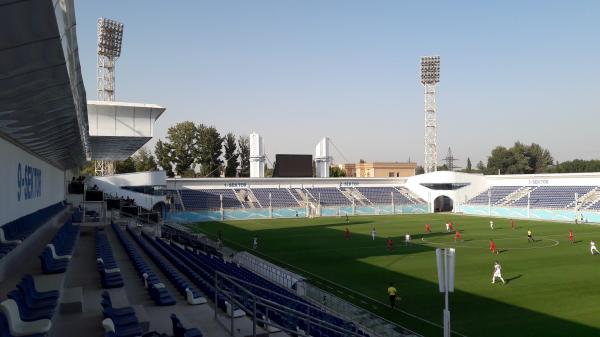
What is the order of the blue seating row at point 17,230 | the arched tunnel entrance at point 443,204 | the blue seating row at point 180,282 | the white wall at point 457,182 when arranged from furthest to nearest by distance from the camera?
1. the arched tunnel entrance at point 443,204
2. the white wall at point 457,182
3. the blue seating row at point 17,230
4. the blue seating row at point 180,282

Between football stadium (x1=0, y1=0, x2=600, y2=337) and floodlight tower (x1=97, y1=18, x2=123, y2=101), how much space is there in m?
0.18

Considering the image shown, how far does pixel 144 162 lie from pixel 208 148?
16.4m

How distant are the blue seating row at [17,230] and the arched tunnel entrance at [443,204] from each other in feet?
188

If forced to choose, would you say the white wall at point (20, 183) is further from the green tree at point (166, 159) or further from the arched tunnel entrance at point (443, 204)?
the green tree at point (166, 159)

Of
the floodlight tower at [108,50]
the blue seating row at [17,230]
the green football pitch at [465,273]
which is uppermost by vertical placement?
the floodlight tower at [108,50]

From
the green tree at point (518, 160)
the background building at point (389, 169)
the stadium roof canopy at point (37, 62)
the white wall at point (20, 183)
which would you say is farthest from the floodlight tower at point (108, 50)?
the green tree at point (518, 160)

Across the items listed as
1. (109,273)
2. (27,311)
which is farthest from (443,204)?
(27,311)

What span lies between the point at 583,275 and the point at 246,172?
83.4 meters

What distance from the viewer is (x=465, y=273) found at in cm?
2377

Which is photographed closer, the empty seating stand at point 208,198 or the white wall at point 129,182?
the white wall at point 129,182

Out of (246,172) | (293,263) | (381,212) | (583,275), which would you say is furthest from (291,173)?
(583,275)

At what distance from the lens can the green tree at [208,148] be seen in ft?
300

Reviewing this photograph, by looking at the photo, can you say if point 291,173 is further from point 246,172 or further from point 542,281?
point 542,281

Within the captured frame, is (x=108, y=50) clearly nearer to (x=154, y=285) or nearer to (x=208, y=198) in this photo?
(x=208, y=198)
